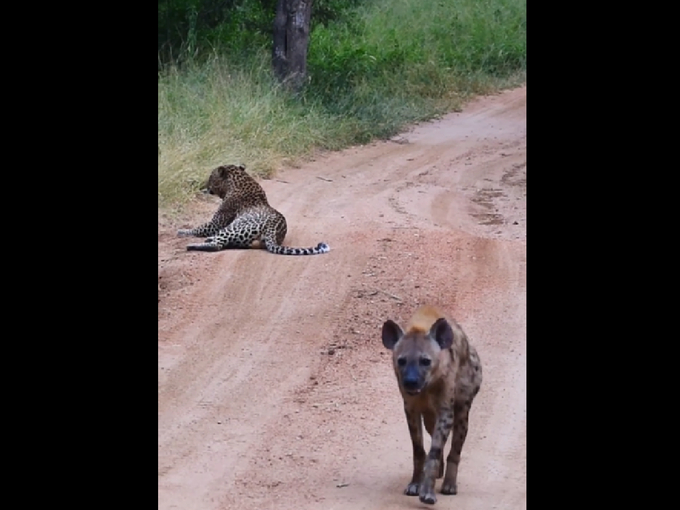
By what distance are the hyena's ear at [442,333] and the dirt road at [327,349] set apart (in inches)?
4.9

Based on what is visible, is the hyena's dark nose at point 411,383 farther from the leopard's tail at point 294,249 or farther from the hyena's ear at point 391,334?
the leopard's tail at point 294,249

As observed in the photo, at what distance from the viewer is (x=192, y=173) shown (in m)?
2.34

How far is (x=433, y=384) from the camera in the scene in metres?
2.58

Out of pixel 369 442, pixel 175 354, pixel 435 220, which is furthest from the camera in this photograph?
pixel 435 220

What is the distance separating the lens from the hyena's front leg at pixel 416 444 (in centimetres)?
251

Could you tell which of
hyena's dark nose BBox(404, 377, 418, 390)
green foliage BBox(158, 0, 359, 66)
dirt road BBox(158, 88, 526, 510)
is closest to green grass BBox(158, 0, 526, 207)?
green foliage BBox(158, 0, 359, 66)

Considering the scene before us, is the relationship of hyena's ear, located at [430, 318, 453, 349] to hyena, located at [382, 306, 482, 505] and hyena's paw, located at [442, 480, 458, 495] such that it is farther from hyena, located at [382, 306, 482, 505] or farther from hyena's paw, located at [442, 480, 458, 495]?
hyena's paw, located at [442, 480, 458, 495]

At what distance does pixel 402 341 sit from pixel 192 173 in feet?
2.01

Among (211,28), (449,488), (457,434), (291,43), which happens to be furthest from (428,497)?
(291,43)

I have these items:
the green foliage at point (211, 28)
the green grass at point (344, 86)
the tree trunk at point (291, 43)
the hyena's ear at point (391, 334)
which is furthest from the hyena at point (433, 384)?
the tree trunk at point (291, 43)

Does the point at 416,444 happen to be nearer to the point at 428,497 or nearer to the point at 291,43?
the point at 428,497

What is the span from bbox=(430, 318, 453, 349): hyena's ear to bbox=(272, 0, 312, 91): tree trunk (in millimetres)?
965
